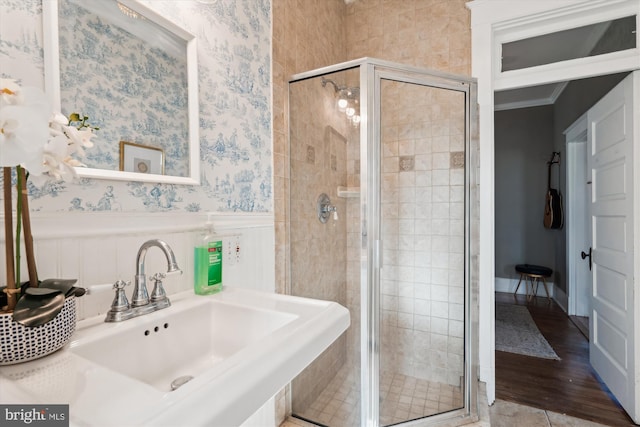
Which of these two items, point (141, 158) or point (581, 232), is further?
point (581, 232)

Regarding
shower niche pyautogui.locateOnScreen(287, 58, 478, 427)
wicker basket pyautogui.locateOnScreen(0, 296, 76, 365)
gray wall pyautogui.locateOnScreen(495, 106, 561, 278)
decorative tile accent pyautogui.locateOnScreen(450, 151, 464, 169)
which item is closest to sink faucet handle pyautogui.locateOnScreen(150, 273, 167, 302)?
wicker basket pyautogui.locateOnScreen(0, 296, 76, 365)

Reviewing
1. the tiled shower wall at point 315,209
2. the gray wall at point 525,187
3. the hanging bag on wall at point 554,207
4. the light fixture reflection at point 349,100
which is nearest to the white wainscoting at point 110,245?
the tiled shower wall at point 315,209

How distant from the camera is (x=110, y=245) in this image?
2.68 feet

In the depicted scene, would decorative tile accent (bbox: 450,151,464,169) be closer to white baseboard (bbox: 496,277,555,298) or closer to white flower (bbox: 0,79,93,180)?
white flower (bbox: 0,79,93,180)

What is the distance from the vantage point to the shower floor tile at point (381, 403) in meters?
1.58

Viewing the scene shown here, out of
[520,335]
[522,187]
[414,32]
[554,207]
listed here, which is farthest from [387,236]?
[522,187]

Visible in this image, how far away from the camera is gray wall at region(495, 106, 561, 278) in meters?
4.23

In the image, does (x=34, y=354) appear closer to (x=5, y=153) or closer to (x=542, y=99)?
(x=5, y=153)

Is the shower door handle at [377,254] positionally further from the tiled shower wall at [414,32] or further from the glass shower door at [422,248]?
the tiled shower wall at [414,32]

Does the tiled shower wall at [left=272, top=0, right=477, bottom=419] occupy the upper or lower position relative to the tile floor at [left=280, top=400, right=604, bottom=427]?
upper

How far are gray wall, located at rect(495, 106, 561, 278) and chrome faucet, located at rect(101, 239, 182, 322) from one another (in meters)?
4.80

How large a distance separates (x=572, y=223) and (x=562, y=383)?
6.72 ft

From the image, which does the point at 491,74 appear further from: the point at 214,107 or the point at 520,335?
the point at 520,335
